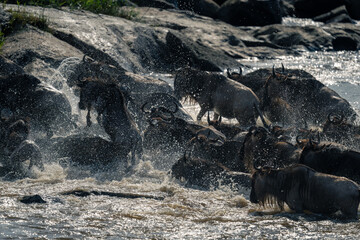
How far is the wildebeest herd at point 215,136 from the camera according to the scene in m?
6.75

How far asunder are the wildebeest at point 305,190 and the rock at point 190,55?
9711 millimetres

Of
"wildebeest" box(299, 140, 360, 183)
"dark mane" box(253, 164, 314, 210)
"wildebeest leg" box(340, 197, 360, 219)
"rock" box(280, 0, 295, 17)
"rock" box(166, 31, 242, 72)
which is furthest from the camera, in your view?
"rock" box(280, 0, 295, 17)

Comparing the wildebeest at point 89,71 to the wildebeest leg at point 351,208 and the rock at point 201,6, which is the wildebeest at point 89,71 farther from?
the rock at point 201,6

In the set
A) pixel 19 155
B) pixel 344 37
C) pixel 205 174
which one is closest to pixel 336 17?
pixel 344 37

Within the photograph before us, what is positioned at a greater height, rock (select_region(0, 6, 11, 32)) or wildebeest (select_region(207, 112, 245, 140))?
rock (select_region(0, 6, 11, 32))

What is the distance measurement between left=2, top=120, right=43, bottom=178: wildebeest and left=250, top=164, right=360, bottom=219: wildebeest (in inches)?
112

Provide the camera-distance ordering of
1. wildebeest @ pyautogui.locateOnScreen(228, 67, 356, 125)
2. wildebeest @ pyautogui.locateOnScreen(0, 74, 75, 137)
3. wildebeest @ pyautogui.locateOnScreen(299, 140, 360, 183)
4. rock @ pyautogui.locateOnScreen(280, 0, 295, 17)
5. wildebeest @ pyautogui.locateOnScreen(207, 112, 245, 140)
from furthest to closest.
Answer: rock @ pyautogui.locateOnScreen(280, 0, 295, 17) → wildebeest @ pyautogui.locateOnScreen(228, 67, 356, 125) → wildebeest @ pyautogui.locateOnScreen(0, 74, 75, 137) → wildebeest @ pyautogui.locateOnScreen(207, 112, 245, 140) → wildebeest @ pyautogui.locateOnScreen(299, 140, 360, 183)

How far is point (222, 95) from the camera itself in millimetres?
10969

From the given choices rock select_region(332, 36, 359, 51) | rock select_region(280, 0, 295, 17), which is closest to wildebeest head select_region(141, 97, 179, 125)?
rock select_region(332, 36, 359, 51)

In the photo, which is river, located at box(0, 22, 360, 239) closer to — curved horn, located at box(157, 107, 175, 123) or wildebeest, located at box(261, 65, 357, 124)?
curved horn, located at box(157, 107, 175, 123)

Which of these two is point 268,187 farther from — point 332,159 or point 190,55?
point 190,55

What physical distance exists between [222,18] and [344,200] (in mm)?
20732

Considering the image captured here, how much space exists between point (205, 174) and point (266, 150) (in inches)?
33.2

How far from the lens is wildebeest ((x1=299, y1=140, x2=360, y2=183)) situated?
725 centimetres
